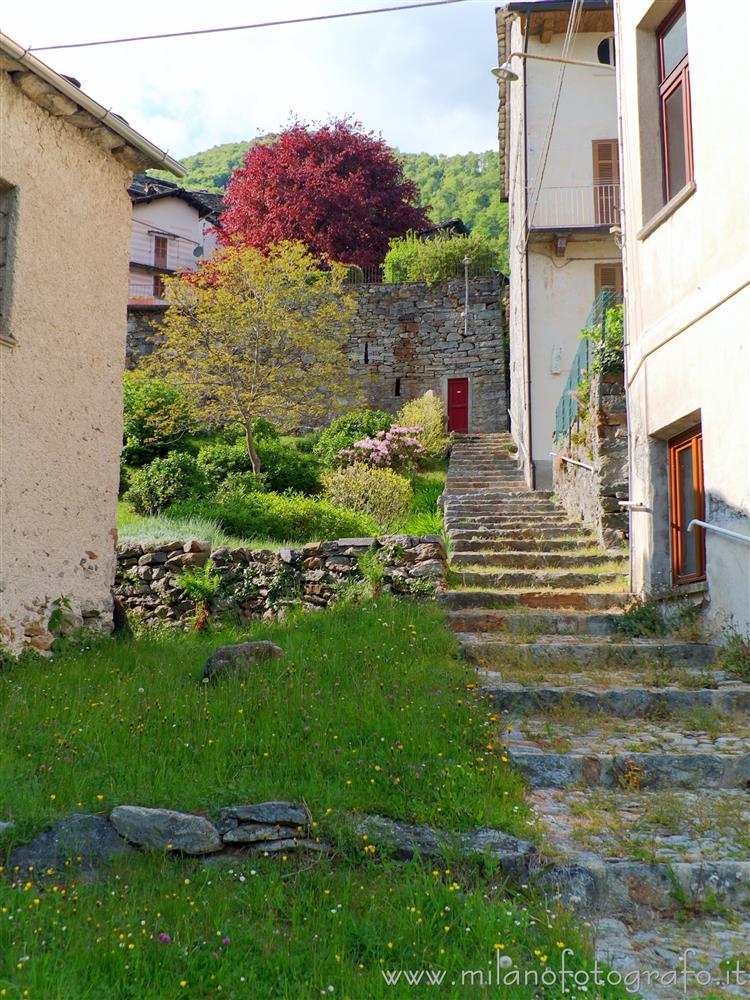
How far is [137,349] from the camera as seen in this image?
→ 21625mm

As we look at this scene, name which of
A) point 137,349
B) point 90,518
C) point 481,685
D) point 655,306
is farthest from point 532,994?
point 137,349

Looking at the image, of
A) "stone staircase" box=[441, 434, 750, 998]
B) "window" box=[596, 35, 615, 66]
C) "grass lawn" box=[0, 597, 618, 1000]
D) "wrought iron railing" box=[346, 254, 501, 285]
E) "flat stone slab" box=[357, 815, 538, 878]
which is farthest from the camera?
"wrought iron railing" box=[346, 254, 501, 285]

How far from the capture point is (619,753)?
4.71 metres

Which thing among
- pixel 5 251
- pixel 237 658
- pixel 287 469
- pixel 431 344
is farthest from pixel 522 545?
pixel 431 344

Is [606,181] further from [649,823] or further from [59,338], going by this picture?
[649,823]

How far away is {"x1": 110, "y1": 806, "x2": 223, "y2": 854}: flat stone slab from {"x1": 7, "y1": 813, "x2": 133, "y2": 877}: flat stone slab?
0.06m

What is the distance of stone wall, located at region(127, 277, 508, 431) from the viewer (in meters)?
21.5

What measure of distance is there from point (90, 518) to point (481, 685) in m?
3.66

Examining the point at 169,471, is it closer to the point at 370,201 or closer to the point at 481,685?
the point at 481,685

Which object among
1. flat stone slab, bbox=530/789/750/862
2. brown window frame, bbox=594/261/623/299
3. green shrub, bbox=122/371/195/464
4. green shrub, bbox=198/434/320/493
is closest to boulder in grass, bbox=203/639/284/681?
flat stone slab, bbox=530/789/750/862

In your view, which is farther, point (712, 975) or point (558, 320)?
point (558, 320)

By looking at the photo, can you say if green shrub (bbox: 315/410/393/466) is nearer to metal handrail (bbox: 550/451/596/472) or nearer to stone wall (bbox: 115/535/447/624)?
metal handrail (bbox: 550/451/596/472)

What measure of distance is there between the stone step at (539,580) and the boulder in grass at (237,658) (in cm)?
292

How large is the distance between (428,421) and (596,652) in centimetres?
1228
